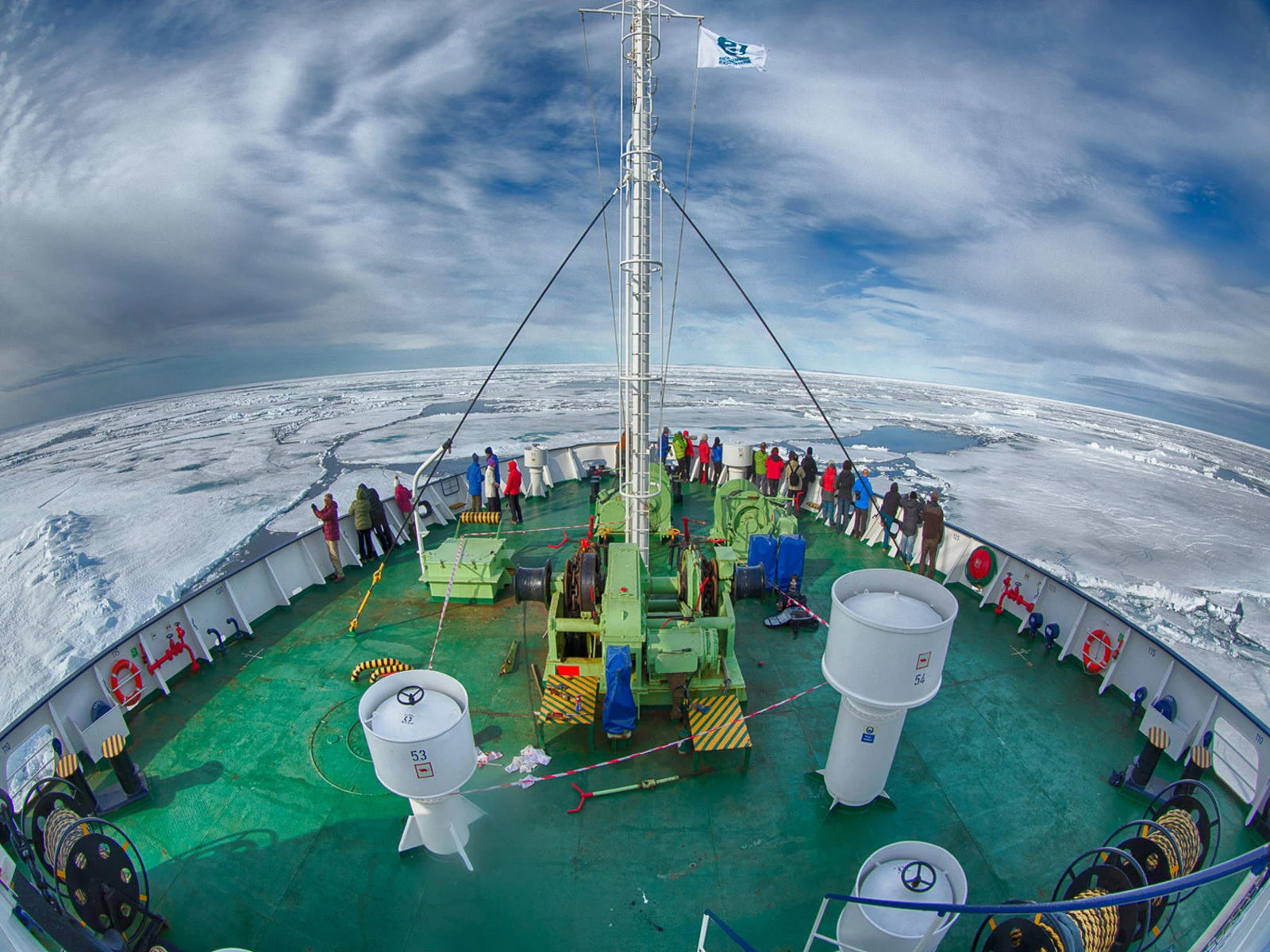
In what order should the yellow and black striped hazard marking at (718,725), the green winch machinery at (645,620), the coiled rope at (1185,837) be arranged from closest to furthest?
the coiled rope at (1185,837) < the yellow and black striped hazard marking at (718,725) < the green winch machinery at (645,620)

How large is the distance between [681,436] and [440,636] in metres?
7.10

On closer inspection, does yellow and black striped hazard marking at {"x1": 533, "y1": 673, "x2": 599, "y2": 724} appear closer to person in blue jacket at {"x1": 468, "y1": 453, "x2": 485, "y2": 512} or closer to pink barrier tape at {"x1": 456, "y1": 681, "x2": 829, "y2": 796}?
pink barrier tape at {"x1": 456, "y1": 681, "x2": 829, "y2": 796}

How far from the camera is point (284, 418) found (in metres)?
40.7

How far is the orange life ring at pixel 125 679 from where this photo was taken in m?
5.36

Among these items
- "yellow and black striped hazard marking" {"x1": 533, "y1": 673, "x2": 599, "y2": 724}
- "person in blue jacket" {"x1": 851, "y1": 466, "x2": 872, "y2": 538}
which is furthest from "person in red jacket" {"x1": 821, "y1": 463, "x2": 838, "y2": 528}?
"yellow and black striped hazard marking" {"x1": 533, "y1": 673, "x2": 599, "y2": 724}

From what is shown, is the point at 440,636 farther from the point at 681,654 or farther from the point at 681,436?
the point at 681,436

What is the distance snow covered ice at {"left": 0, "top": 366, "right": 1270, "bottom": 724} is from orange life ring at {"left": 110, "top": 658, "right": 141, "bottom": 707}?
16.1 ft

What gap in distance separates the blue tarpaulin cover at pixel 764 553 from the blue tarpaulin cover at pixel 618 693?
3.28 m

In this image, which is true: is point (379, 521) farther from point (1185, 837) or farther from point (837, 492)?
point (1185, 837)

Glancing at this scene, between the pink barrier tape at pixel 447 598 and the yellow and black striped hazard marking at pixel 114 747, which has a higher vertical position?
the yellow and black striped hazard marking at pixel 114 747

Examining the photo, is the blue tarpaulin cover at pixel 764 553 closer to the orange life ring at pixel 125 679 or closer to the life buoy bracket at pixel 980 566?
the life buoy bracket at pixel 980 566

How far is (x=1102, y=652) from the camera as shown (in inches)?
237

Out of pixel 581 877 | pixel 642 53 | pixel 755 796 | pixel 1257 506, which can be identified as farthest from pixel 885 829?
pixel 1257 506

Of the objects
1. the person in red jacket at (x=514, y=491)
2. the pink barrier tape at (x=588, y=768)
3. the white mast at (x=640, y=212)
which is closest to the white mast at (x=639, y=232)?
the white mast at (x=640, y=212)
